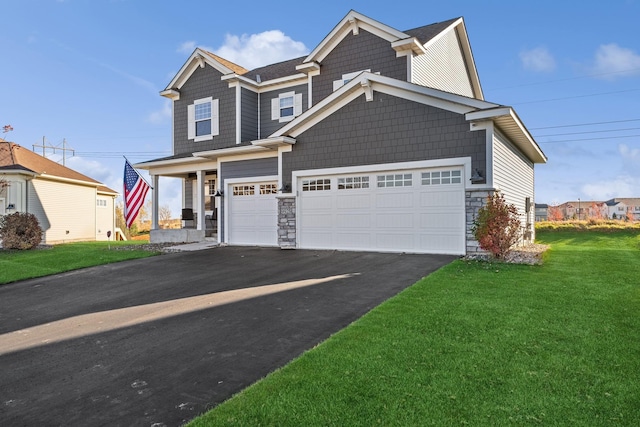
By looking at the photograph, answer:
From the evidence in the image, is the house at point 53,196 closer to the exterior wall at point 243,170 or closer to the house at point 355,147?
the house at point 355,147

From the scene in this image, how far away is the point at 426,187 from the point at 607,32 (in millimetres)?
17615

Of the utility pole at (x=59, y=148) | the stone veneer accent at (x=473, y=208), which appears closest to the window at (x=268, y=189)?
the stone veneer accent at (x=473, y=208)

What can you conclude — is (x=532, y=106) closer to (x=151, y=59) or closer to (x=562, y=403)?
(x=151, y=59)

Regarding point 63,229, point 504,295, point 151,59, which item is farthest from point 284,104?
point 63,229

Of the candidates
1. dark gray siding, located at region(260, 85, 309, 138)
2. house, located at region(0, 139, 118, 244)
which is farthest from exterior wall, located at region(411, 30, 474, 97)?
house, located at region(0, 139, 118, 244)

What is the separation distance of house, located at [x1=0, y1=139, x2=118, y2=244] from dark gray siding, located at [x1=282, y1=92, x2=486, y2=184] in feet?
49.6

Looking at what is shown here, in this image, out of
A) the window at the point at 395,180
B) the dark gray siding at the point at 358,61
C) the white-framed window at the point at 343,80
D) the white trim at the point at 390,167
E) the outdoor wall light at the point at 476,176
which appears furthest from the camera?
the white-framed window at the point at 343,80

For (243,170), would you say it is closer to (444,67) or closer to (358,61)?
(358,61)

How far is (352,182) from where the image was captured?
39.9 feet

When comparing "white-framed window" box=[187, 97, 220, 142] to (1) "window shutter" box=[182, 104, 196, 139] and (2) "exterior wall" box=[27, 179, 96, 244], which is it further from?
(2) "exterior wall" box=[27, 179, 96, 244]

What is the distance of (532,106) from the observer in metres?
37.3

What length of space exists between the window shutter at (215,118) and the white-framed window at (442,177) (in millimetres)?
10378

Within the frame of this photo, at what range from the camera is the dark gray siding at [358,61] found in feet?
45.7

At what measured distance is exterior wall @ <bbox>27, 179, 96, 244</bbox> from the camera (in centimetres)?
2053
